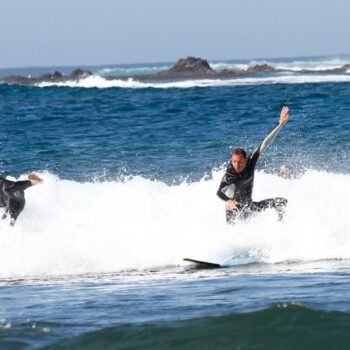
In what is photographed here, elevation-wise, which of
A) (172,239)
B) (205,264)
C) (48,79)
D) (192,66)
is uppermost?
(205,264)

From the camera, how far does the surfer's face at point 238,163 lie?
13232 mm

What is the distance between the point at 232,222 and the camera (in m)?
13.5

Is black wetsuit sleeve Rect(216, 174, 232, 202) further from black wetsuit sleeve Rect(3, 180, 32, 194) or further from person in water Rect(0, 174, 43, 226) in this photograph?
black wetsuit sleeve Rect(3, 180, 32, 194)

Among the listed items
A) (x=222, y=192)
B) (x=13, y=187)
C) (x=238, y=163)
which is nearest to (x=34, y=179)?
(x=13, y=187)

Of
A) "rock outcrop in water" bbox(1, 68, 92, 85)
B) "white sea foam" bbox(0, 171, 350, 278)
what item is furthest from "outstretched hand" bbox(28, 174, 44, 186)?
"rock outcrop in water" bbox(1, 68, 92, 85)

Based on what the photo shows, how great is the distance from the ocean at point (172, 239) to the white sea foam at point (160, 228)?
0.09 ft

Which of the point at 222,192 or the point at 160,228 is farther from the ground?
the point at 222,192

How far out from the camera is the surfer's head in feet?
43.3

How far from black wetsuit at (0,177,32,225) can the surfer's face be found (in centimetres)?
288

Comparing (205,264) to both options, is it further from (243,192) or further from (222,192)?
(243,192)

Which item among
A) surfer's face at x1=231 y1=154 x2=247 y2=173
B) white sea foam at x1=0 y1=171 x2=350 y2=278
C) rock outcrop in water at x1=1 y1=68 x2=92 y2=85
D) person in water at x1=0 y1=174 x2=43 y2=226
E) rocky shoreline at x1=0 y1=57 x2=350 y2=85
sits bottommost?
rock outcrop in water at x1=1 y1=68 x2=92 y2=85

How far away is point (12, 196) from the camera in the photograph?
14562 mm

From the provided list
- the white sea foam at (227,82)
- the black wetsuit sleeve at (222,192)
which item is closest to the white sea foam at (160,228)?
the black wetsuit sleeve at (222,192)

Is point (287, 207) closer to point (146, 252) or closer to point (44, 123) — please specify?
point (146, 252)
